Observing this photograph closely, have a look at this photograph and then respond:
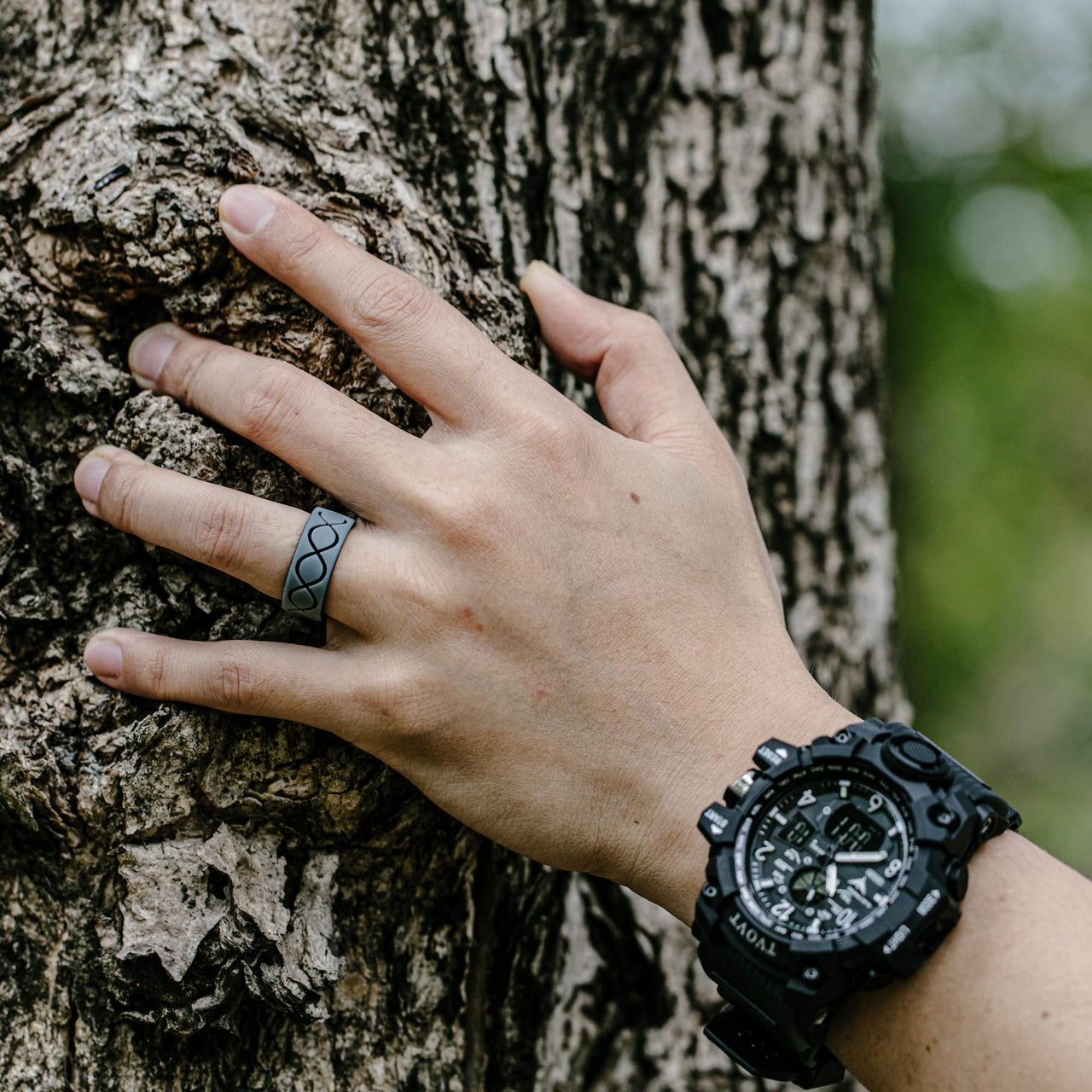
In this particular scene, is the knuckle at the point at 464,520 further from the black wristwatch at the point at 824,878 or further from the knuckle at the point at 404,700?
the black wristwatch at the point at 824,878

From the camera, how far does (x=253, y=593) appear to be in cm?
141

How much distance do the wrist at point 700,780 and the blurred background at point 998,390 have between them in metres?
2.69

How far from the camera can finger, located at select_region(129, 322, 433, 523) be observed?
1.30 meters

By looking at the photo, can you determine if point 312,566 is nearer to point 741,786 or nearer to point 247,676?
point 247,676

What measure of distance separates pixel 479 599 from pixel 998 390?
12.2ft

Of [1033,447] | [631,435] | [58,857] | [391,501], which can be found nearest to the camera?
[391,501]

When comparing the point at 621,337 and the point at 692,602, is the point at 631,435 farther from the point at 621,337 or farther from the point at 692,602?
the point at 692,602

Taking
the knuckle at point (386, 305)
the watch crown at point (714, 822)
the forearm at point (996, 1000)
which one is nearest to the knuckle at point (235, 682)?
the knuckle at point (386, 305)

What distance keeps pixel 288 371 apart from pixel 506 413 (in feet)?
1.10

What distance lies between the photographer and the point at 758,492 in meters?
2.16

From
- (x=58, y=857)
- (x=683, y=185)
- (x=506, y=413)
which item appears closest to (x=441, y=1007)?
(x=58, y=857)

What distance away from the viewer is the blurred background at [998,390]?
4.01 m

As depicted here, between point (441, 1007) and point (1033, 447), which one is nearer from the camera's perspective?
point (441, 1007)

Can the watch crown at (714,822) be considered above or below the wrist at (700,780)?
above
